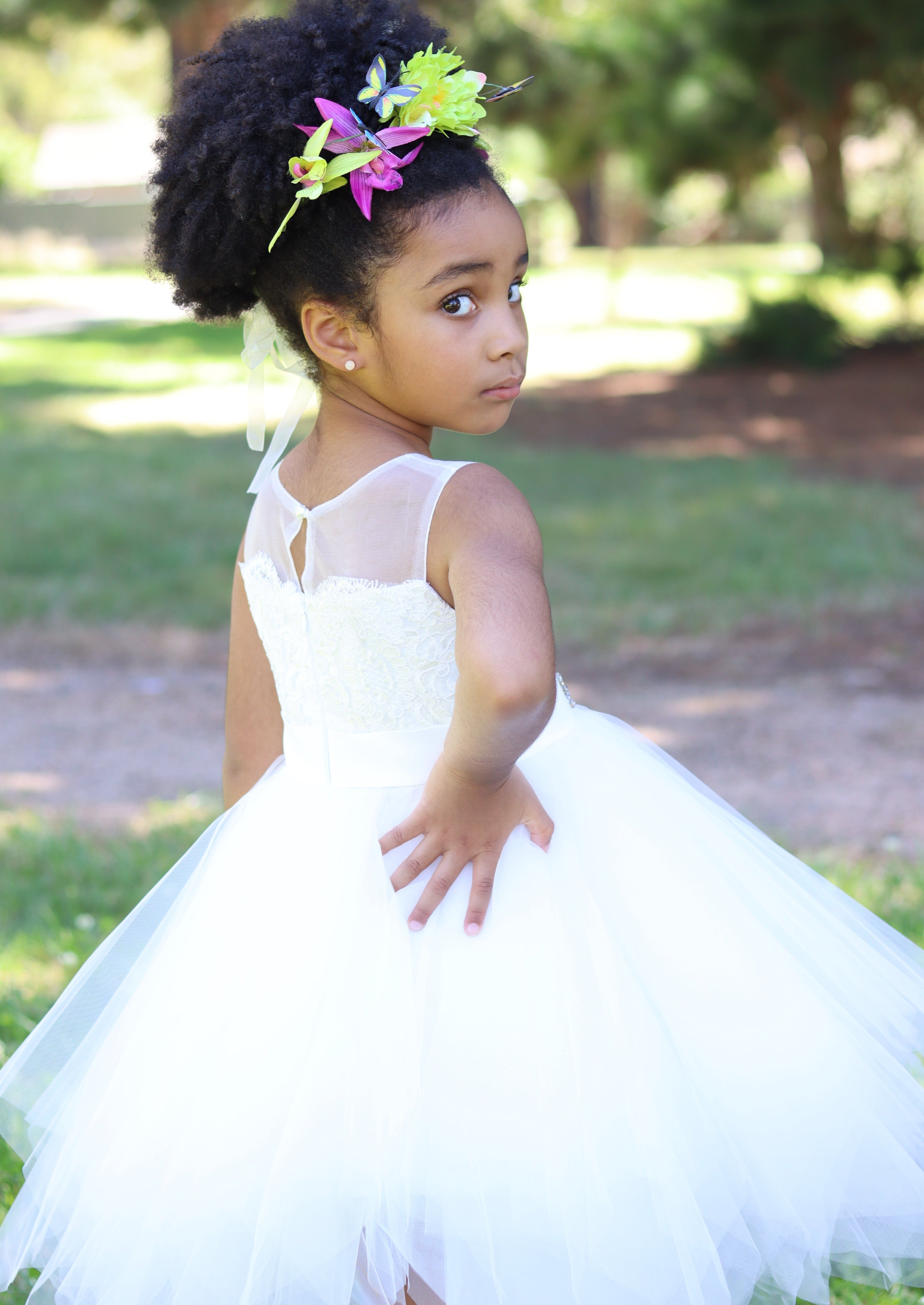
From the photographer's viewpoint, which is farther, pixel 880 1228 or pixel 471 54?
pixel 471 54

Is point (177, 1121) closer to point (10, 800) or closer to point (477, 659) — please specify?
point (477, 659)

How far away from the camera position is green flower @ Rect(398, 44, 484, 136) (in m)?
1.68

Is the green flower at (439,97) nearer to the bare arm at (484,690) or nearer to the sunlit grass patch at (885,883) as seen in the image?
the bare arm at (484,690)

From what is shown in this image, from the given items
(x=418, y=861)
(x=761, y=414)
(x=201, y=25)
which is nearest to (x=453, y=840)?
(x=418, y=861)

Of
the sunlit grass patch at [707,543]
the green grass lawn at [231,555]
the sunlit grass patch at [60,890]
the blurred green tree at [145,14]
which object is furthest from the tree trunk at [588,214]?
the sunlit grass patch at [60,890]

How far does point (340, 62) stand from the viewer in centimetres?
172

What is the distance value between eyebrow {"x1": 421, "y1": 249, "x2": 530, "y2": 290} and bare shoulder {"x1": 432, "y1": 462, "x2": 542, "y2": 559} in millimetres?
227

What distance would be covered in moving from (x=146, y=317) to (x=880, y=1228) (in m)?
20.2

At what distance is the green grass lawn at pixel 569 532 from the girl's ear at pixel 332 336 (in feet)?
13.2

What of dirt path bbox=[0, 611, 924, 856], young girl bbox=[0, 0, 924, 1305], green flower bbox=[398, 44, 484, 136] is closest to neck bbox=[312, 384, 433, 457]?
young girl bbox=[0, 0, 924, 1305]

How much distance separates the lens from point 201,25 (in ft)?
47.7

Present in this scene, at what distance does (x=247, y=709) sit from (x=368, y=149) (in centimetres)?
92

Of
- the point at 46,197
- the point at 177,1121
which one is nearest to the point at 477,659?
the point at 177,1121

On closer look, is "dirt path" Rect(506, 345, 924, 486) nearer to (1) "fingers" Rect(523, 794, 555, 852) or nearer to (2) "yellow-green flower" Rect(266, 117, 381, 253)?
(1) "fingers" Rect(523, 794, 555, 852)
